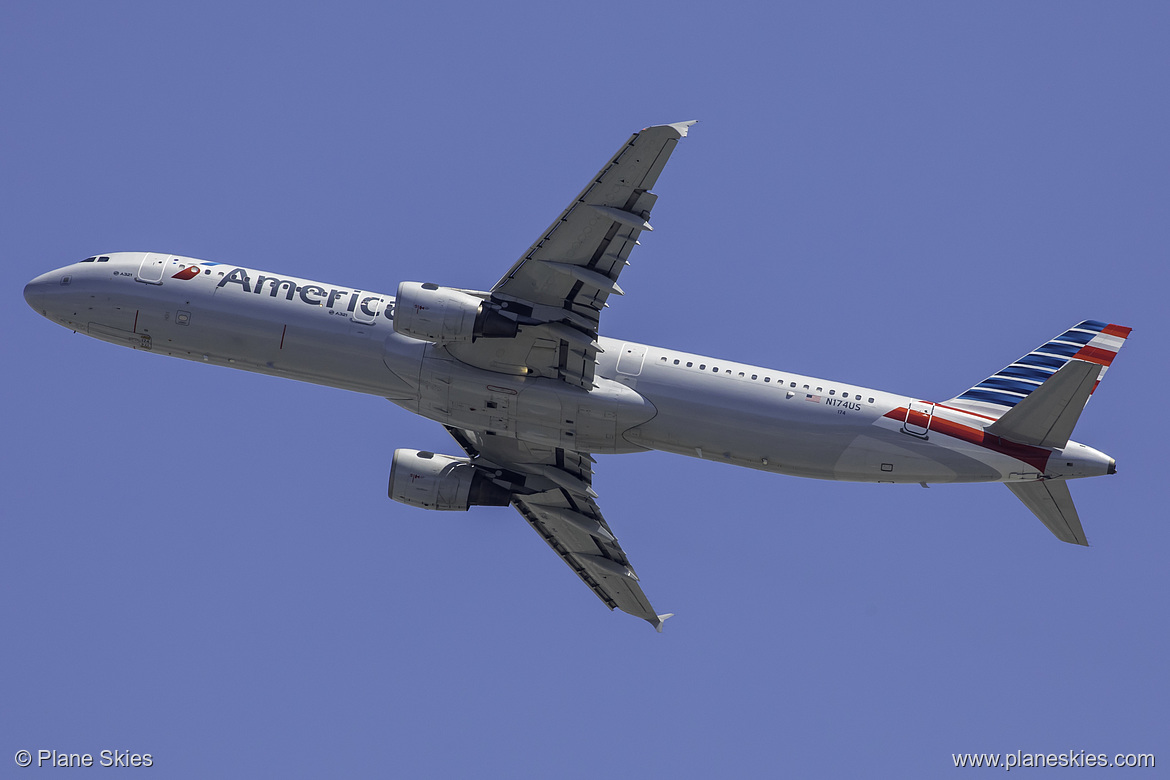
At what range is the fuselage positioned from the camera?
41250 millimetres

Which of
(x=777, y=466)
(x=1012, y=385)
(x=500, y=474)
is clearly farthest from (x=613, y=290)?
(x=1012, y=385)

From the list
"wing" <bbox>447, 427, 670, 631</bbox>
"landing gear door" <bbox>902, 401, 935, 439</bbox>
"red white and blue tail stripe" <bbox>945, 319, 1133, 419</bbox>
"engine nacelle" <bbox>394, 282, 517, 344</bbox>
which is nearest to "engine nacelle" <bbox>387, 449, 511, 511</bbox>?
"wing" <bbox>447, 427, 670, 631</bbox>

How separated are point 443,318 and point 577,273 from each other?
4.39 metres

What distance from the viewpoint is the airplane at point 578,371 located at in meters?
39.9

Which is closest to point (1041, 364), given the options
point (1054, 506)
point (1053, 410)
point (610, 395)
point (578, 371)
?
point (1053, 410)

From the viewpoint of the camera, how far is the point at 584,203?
125ft

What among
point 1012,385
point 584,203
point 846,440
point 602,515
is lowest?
point 602,515

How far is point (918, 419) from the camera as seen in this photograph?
136 ft

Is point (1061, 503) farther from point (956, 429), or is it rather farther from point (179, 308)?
point (179, 308)

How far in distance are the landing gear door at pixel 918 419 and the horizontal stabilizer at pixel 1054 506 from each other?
127 inches

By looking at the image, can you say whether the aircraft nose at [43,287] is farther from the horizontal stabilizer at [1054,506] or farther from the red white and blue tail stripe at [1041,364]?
the horizontal stabilizer at [1054,506]

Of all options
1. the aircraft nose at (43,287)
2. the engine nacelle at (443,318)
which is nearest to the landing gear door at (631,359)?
the engine nacelle at (443,318)

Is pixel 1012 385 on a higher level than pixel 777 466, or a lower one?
higher

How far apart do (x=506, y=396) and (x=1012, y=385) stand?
55.9 feet
